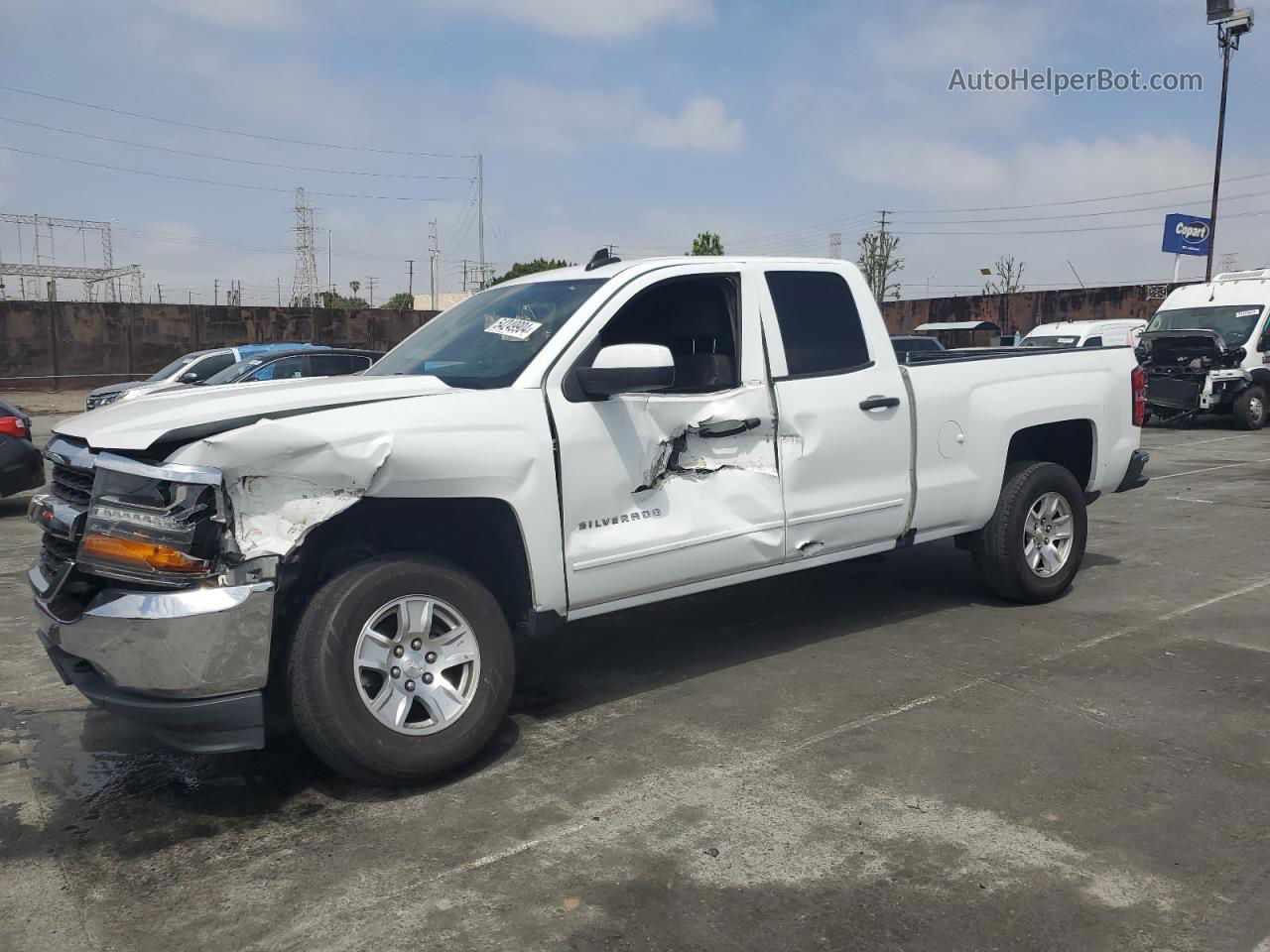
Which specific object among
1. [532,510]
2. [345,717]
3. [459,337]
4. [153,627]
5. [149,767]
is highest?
[459,337]

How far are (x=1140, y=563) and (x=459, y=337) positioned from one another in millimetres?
5229

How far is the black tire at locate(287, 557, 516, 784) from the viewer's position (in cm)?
369

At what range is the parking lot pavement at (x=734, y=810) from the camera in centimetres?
307

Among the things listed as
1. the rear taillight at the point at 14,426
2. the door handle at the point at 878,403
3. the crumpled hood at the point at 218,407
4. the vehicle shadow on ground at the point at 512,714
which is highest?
the crumpled hood at the point at 218,407

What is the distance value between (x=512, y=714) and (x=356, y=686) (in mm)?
1139

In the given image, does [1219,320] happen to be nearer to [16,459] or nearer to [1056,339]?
[1056,339]

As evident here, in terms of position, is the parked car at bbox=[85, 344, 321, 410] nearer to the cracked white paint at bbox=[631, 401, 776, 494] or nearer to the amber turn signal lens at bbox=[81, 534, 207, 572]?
the cracked white paint at bbox=[631, 401, 776, 494]

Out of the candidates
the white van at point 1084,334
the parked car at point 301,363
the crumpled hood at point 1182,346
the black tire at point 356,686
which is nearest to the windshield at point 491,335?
the black tire at point 356,686

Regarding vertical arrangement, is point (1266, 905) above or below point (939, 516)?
below

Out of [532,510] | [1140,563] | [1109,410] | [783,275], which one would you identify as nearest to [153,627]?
[532,510]

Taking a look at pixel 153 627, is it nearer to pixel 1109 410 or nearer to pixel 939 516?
pixel 939 516

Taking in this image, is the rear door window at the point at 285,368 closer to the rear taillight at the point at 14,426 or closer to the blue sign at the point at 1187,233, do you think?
the rear taillight at the point at 14,426

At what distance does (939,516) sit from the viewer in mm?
5793

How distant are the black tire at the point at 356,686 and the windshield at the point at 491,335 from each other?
0.88m
